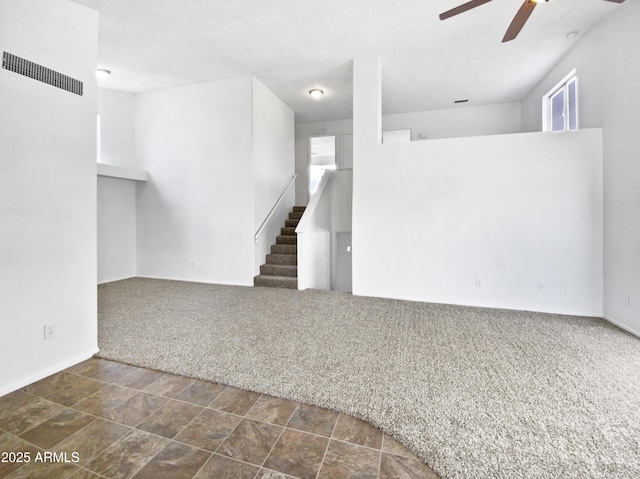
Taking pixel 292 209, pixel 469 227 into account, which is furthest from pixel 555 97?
pixel 292 209

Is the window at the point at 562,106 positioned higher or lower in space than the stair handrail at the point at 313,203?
higher

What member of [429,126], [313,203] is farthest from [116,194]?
[429,126]

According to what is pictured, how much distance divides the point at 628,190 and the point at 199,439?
464 cm

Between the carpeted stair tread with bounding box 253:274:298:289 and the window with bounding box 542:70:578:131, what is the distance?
4.81m

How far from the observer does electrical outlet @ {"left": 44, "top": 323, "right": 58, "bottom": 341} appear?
7.95ft

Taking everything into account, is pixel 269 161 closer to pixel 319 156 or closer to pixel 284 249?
pixel 284 249

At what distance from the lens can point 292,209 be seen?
7.34 metres

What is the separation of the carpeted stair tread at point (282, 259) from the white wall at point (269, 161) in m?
0.14

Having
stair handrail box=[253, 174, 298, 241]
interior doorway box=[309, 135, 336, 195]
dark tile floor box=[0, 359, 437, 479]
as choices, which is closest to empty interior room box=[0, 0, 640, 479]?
dark tile floor box=[0, 359, 437, 479]

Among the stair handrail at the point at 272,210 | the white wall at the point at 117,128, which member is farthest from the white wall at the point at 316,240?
the white wall at the point at 117,128

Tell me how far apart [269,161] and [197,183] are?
143 centimetres

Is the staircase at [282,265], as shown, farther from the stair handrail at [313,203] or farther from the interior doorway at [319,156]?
the interior doorway at [319,156]

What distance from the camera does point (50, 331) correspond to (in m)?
2.45

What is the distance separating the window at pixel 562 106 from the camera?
431 cm
